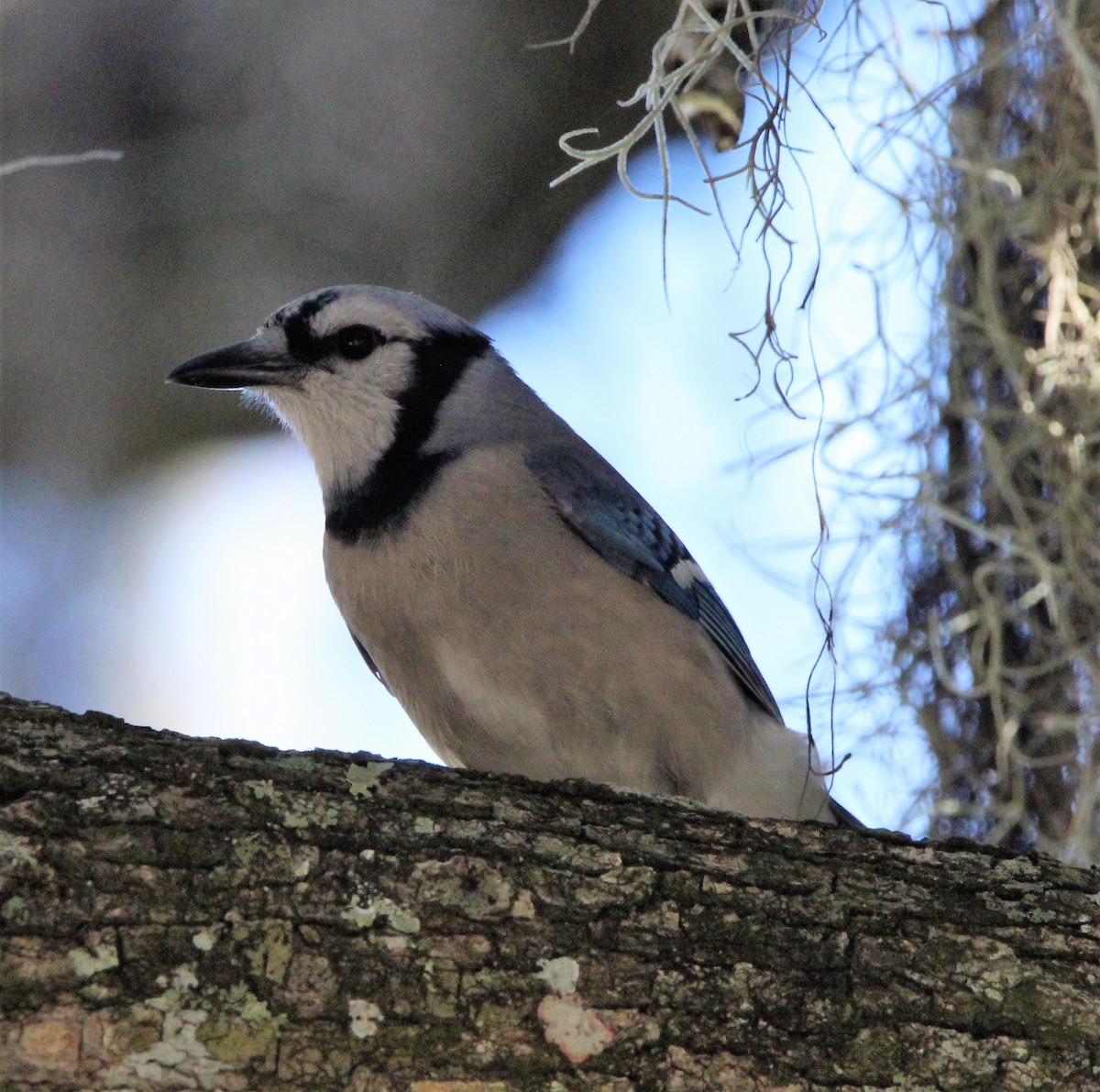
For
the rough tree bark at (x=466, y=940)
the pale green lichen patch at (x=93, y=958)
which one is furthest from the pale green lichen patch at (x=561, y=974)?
the pale green lichen patch at (x=93, y=958)

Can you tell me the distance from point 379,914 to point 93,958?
0.94 feet

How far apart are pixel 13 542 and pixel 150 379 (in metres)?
0.69

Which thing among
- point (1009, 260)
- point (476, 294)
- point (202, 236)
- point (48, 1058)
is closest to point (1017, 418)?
point (1009, 260)

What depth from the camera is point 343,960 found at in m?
1.58

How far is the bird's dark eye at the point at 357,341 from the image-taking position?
3.03 m

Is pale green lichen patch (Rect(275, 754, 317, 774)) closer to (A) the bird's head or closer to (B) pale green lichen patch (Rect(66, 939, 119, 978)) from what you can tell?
(B) pale green lichen patch (Rect(66, 939, 119, 978))

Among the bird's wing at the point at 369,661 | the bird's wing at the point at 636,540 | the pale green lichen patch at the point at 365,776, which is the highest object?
the bird's wing at the point at 636,540

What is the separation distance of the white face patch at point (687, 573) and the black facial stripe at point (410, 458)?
494 millimetres

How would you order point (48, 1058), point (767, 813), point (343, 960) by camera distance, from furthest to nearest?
point (767, 813) < point (343, 960) < point (48, 1058)

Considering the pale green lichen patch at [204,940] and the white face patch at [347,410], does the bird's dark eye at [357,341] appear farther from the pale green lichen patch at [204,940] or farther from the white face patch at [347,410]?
the pale green lichen patch at [204,940]

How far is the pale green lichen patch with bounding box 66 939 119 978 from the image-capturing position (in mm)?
1485

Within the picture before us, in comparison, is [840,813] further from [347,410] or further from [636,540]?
[347,410]

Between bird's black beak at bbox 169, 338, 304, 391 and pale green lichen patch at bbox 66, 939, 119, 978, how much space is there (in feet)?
5.41

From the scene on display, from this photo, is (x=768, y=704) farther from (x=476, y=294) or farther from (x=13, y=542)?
(x=13, y=542)
